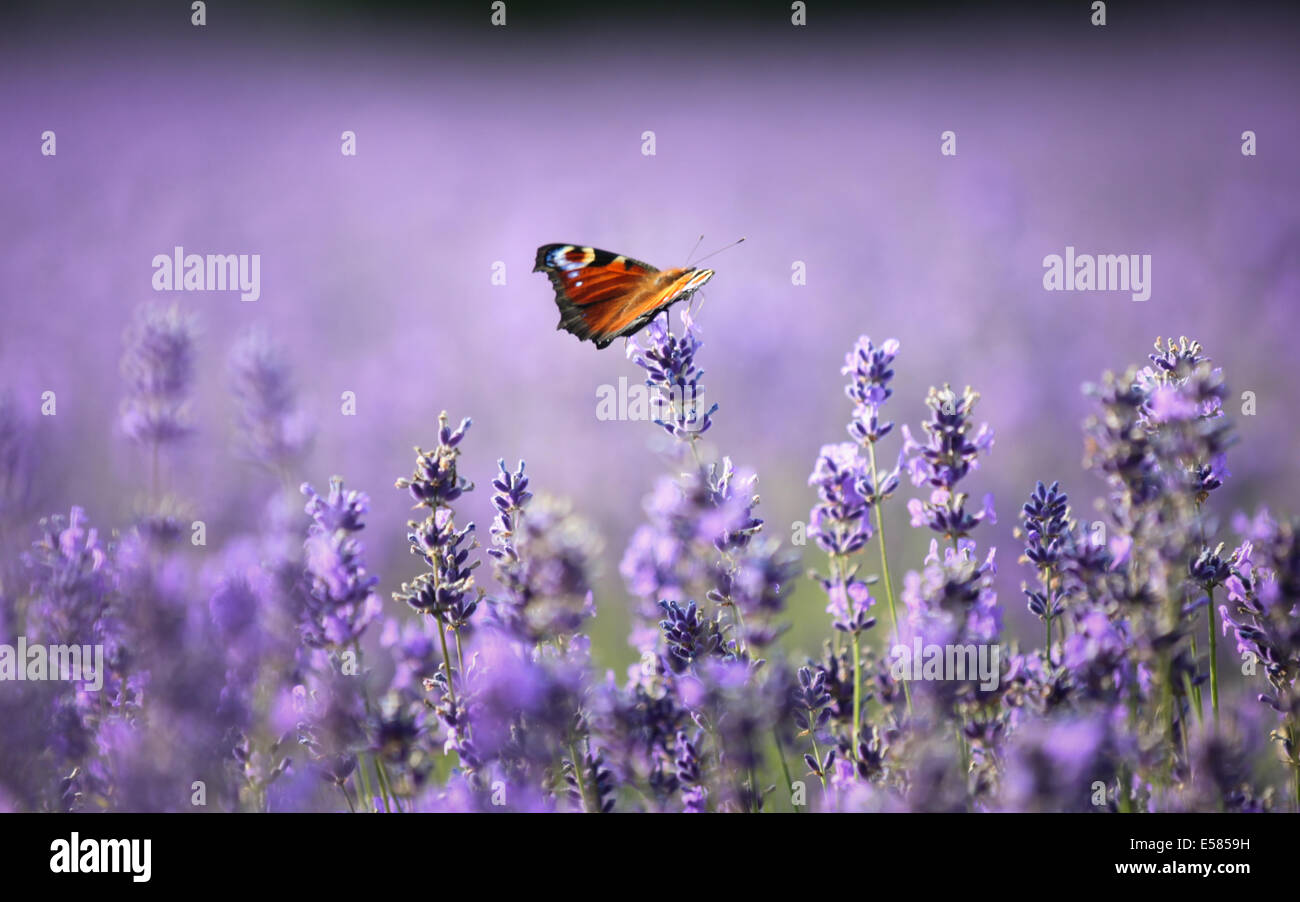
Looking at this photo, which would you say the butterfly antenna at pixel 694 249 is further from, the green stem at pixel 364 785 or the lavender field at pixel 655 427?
the green stem at pixel 364 785

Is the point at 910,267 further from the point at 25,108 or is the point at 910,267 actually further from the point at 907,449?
the point at 25,108

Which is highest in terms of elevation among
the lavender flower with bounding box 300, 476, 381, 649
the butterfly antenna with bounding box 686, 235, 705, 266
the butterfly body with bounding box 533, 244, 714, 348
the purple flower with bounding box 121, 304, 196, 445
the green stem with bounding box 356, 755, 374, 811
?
the butterfly antenna with bounding box 686, 235, 705, 266

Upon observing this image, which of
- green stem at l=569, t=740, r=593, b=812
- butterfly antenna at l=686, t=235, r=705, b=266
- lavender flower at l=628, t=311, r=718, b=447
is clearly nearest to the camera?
green stem at l=569, t=740, r=593, b=812

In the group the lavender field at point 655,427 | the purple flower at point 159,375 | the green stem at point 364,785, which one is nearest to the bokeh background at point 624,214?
the lavender field at point 655,427

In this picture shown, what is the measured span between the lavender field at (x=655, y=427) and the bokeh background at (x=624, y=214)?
0.6 inches

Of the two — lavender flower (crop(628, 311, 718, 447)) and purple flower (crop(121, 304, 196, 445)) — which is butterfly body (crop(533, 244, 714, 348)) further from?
purple flower (crop(121, 304, 196, 445))

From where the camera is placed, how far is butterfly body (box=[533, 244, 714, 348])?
1777mm

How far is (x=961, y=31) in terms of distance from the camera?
241cm

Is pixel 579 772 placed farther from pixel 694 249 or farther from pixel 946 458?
pixel 694 249

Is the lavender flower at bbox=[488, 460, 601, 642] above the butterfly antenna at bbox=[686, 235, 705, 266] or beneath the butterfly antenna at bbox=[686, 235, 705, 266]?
beneath

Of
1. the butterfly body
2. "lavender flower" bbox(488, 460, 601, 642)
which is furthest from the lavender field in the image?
the butterfly body

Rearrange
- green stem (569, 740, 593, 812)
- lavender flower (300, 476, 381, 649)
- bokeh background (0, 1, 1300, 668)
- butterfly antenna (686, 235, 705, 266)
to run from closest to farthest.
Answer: green stem (569, 740, 593, 812) < lavender flower (300, 476, 381, 649) < bokeh background (0, 1, 1300, 668) < butterfly antenna (686, 235, 705, 266)

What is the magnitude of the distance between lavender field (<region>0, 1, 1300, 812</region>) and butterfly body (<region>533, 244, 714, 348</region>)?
203 mm
